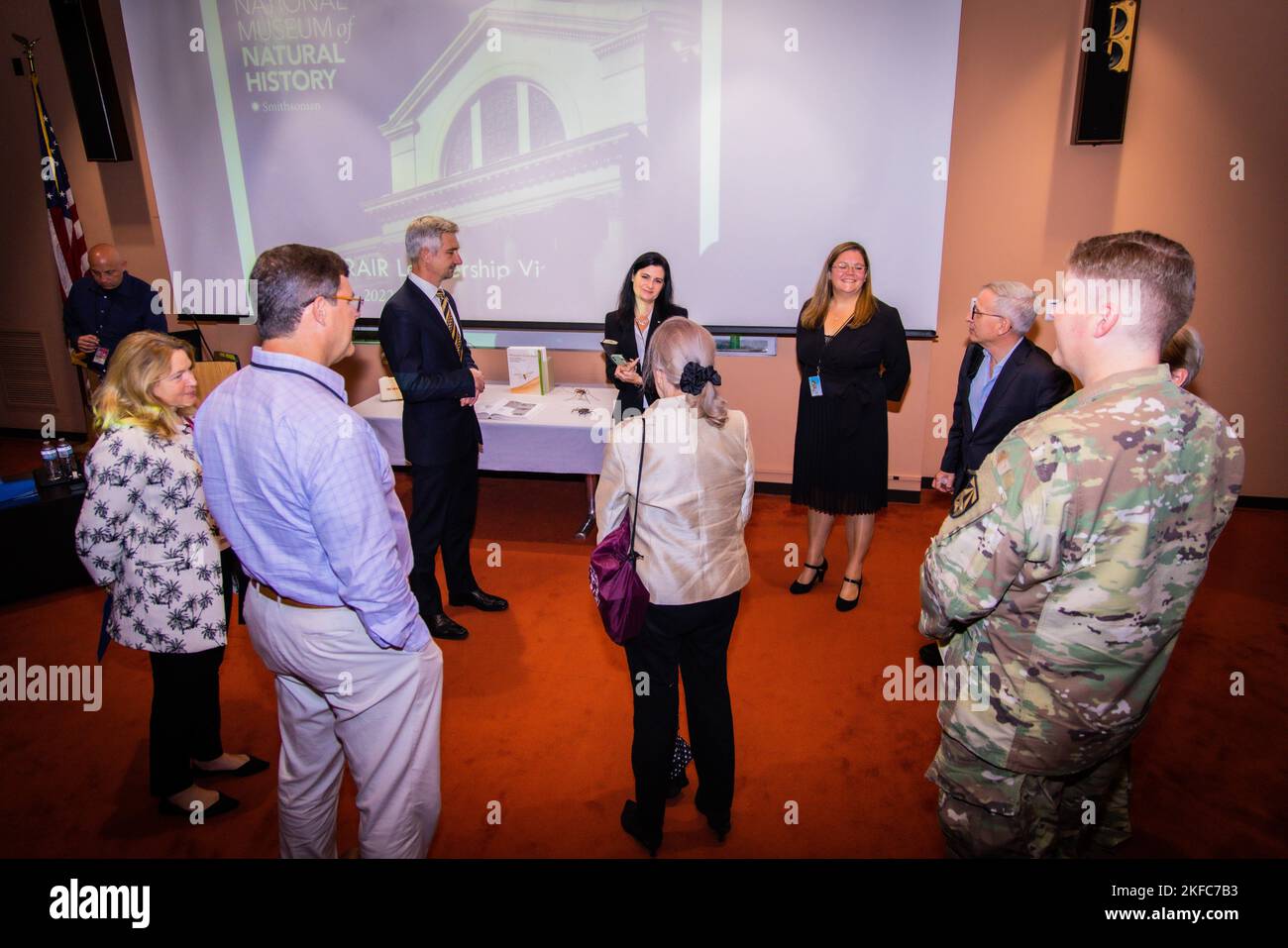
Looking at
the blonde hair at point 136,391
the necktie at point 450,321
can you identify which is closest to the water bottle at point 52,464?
the blonde hair at point 136,391

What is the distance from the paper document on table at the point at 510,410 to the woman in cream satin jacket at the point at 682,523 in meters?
2.21

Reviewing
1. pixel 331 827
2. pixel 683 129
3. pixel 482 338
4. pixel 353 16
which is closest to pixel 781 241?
pixel 683 129

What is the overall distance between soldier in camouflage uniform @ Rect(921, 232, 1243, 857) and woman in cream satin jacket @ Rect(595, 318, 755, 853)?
0.62 metres

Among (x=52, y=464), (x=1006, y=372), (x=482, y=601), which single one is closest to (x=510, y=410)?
(x=482, y=601)

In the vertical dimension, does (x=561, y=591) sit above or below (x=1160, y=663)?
below

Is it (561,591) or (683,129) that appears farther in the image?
(683,129)

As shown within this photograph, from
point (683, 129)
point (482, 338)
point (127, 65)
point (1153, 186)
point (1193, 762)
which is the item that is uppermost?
point (127, 65)

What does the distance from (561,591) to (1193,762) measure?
278 cm

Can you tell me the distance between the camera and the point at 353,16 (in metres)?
4.78

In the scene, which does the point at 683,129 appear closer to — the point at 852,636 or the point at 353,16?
the point at 353,16

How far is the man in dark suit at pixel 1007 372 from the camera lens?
277cm

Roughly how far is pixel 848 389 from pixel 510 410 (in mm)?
1940

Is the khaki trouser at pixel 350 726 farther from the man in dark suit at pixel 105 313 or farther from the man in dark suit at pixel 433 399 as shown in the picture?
the man in dark suit at pixel 105 313
